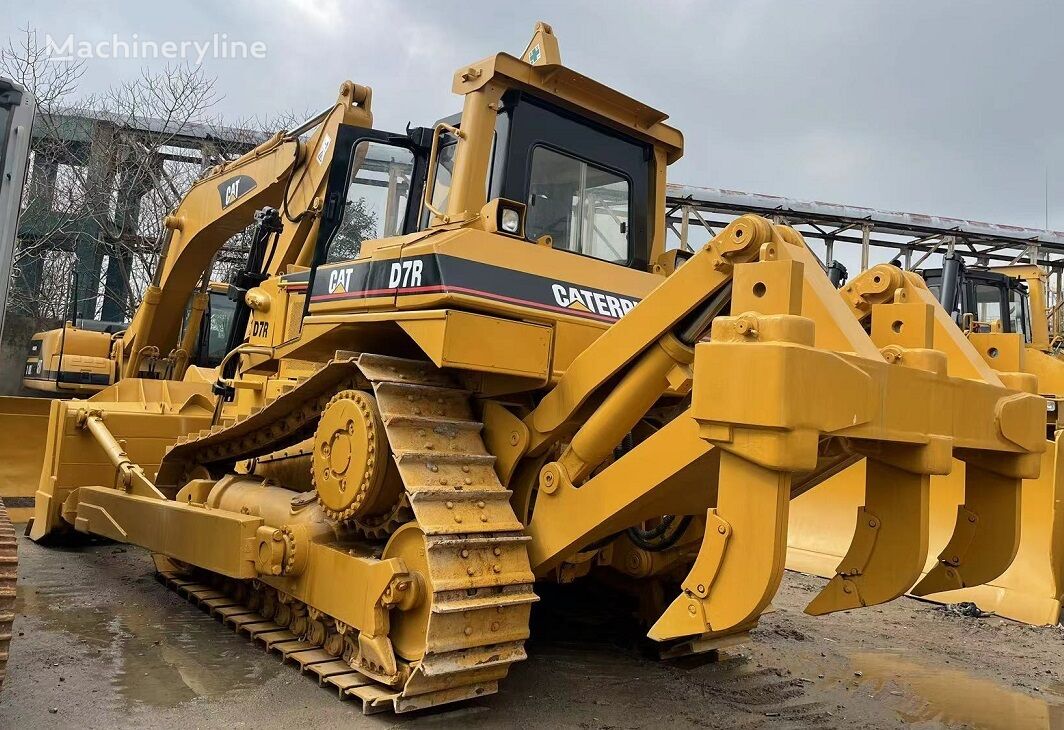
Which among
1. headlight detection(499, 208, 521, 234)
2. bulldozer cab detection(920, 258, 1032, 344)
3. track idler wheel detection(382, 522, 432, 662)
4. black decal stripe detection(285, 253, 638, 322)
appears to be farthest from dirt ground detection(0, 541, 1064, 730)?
bulldozer cab detection(920, 258, 1032, 344)

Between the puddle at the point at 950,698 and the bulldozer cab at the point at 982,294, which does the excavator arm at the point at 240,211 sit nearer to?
the puddle at the point at 950,698

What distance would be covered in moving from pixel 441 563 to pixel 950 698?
274 centimetres

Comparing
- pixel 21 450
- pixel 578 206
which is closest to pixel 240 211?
pixel 21 450

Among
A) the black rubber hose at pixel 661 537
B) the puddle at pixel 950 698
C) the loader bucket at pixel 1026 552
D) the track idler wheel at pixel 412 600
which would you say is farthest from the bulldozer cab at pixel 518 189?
the loader bucket at pixel 1026 552

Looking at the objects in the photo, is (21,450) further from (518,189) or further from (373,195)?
(518,189)

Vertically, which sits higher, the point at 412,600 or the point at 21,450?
the point at 21,450

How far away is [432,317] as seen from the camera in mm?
3488

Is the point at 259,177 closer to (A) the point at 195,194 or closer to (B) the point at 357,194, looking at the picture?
(A) the point at 195,194

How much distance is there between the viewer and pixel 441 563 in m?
3.28

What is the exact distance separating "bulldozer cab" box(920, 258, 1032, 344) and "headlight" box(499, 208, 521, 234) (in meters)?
9.97

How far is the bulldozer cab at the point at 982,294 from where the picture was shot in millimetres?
12117

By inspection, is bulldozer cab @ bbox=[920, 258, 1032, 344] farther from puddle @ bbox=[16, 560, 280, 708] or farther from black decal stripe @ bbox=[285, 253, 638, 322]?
puddle @ bbox=[16, 560, 280, 708]

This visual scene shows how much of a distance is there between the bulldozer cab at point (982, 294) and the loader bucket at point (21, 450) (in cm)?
1110

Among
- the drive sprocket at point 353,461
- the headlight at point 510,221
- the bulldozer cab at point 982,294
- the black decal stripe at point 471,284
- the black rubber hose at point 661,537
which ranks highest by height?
the bulldozer cab at point 982,294
